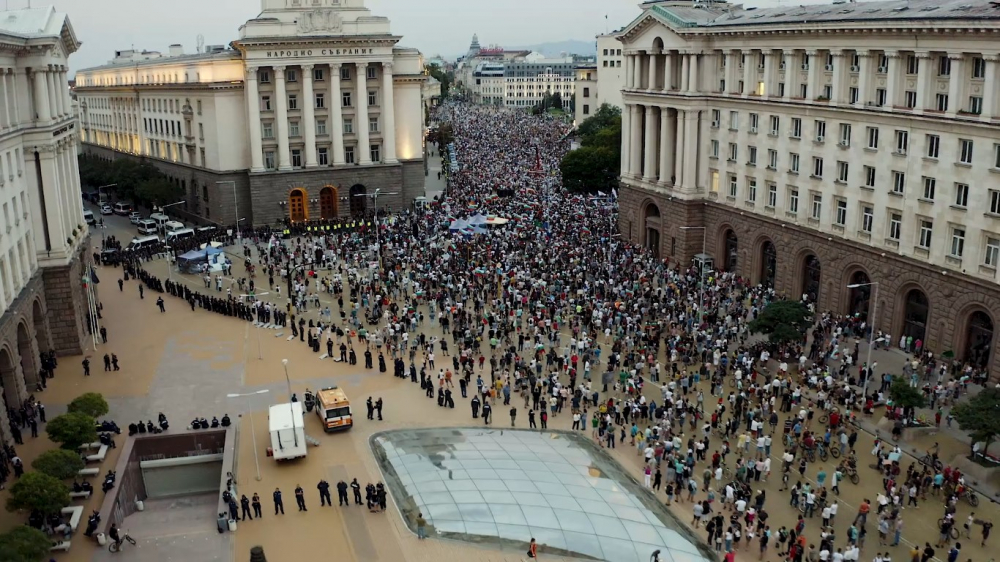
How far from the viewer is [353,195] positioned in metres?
97.0

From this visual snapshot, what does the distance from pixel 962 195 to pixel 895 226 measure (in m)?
5.16

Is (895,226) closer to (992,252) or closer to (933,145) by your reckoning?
(933,145)

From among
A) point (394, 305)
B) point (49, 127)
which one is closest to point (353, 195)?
point (394, 305)

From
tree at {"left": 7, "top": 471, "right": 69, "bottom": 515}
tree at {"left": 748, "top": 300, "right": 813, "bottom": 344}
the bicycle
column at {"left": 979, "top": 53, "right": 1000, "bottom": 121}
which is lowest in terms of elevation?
the bicycle

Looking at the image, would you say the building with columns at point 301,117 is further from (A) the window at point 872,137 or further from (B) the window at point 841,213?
(A) the window at point 872,137

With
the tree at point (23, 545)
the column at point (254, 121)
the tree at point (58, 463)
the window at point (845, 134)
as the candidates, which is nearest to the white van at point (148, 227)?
the column at point (254, 121)

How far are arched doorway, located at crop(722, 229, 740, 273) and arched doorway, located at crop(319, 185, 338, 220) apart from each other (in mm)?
43549

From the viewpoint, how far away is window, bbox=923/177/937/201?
2000 inches

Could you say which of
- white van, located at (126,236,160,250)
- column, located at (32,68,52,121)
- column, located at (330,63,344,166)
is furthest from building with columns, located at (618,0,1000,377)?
column, located at (32,68,52,121)

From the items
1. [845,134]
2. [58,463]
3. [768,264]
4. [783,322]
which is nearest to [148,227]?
[768,264]

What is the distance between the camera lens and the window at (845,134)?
188ft

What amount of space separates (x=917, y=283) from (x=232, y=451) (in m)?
38.1

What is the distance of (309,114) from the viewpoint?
9219 cm

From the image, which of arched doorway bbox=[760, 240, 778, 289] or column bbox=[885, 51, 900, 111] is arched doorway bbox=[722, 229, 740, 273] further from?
column bbox=[885, 51, 900, 111]
